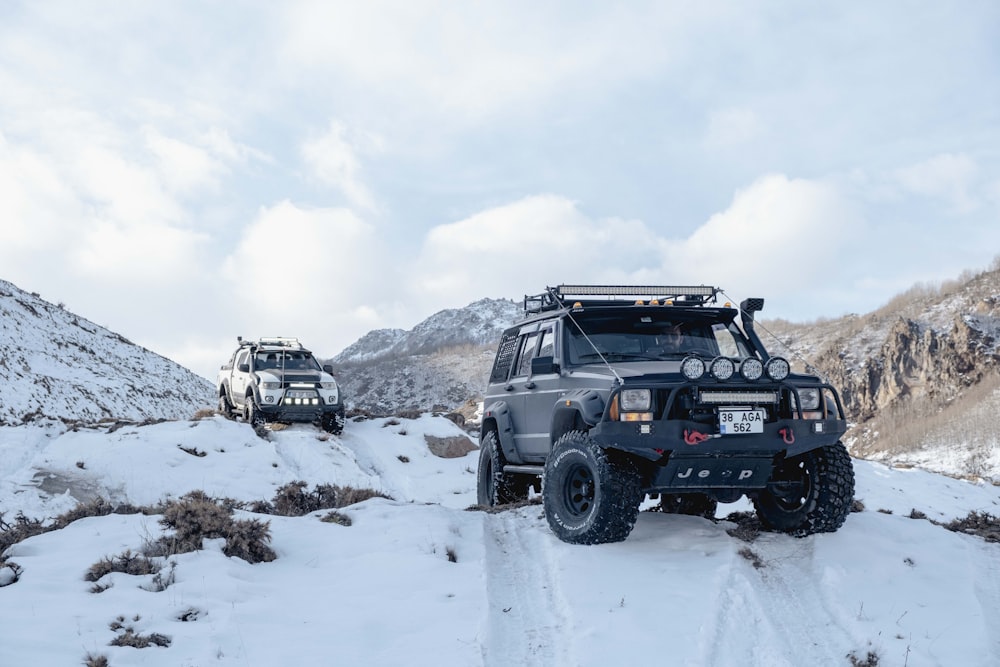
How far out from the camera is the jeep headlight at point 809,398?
6.30 meters

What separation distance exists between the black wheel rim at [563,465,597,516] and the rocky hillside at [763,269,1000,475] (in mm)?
35192

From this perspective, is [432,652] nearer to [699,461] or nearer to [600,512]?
[600,512]

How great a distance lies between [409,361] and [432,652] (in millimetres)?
79254

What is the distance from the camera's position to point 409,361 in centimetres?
8306

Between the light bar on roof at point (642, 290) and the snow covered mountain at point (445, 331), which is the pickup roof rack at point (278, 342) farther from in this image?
the snow covered mountain at point (445, 331)

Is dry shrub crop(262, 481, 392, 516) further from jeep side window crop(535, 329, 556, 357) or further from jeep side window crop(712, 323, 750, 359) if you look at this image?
jeep side window crop(712, 323, 750, 359)

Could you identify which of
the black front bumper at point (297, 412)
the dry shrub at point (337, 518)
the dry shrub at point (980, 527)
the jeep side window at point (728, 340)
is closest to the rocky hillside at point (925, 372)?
the black front bumper at point (297, 412)

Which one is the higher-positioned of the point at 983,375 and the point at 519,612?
the point at 983,375

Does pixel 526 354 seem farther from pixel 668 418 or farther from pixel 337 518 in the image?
pixel 668 418

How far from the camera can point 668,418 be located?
592cm

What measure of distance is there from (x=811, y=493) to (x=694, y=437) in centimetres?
162

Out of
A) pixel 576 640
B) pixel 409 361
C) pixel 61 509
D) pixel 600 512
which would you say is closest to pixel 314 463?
pixel 61 509

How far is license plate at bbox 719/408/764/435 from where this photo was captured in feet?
Result: 19.2

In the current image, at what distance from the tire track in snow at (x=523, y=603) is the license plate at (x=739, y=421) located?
1786mm
